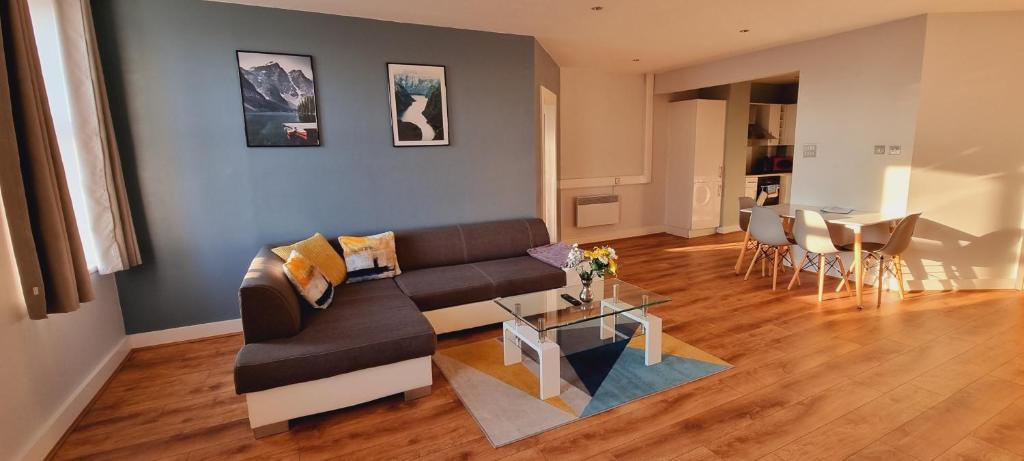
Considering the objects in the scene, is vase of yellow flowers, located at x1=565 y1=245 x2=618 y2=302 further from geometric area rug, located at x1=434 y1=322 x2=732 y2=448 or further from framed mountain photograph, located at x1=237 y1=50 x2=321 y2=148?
framed mountain photograph, located at x1=237 y1=50 x2=321 y2=148

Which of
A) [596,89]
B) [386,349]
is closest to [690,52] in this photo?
[596,89]

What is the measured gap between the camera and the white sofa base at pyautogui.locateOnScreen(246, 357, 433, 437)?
2.28 metres

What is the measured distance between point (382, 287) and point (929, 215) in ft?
16.3

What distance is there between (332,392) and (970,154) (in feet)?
18.3

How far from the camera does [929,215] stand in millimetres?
4277

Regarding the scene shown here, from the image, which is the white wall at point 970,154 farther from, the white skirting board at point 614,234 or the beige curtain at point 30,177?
the beige curtain at point 30,177

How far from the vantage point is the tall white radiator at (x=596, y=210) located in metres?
6.46

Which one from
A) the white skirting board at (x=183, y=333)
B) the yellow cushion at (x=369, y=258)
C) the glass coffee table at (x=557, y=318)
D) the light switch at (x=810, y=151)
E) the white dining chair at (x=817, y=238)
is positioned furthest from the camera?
the light switch at (x=810, y=151)

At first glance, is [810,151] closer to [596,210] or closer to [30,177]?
[596,210]

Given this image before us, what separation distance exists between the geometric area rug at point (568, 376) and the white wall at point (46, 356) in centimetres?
196

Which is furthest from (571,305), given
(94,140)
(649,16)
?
(94,140)

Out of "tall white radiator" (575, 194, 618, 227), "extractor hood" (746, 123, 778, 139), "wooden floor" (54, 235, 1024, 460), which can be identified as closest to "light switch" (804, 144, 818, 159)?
"wooden floor" (54, 235, 1024, 460)

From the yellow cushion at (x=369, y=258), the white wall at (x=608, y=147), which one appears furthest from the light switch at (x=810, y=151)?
the yellow cushion at (x=369, y=258)

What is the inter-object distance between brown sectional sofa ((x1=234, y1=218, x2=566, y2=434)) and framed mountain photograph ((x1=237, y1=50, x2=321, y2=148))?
2.97 ft
